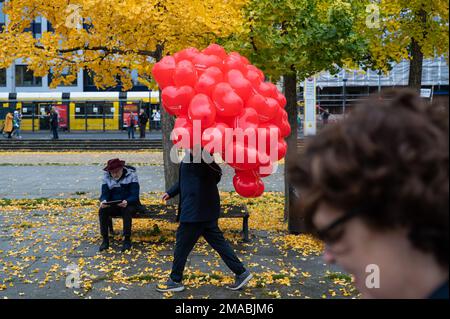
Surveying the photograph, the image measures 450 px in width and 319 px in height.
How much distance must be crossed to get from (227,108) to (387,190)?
357 centimetres

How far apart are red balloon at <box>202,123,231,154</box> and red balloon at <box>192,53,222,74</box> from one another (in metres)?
0.69

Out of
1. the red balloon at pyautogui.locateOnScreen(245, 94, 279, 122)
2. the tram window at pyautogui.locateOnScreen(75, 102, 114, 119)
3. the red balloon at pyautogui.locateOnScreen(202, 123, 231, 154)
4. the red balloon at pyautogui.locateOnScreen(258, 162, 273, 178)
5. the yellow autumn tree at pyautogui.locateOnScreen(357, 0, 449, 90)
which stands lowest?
the red balloon at pyautogui.locateOnScreen(258, 162, 273, 178)

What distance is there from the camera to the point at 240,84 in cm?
479

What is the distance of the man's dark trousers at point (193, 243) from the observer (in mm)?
5227

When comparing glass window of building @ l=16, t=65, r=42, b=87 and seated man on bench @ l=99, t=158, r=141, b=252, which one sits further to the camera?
glass window of building @ l=16, t=65, r=42, b=87

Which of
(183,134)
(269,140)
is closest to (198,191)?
(183,134)

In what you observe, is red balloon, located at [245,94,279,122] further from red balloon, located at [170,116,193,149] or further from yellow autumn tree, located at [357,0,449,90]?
yellow autumn tree, located at [357,0,449,90]

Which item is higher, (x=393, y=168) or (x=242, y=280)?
(x=393, y=168)

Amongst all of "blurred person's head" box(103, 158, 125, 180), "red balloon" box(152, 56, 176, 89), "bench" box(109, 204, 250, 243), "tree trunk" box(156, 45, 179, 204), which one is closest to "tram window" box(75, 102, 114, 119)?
"tree trunk" box(156, 45, 179, 204)

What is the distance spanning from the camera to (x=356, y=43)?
729 cm

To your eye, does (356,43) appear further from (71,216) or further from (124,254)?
(71,216)

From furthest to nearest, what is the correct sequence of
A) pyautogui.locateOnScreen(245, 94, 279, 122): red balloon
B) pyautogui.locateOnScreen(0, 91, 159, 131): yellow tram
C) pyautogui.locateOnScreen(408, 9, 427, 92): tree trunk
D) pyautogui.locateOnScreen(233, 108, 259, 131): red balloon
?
pyautogui.locateOnScreen(0, 91, 159, 131): yellow tram, pyautogui.locateOnScreen(408, 9, 427, 92): tree trunk, pyautogui.locateOnScreen(245, 94, 279, 122): red balloon, pyautogui.locateOnScreen(233, 108, 259, 131): red balloon

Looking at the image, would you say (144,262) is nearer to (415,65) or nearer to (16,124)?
(415,65)

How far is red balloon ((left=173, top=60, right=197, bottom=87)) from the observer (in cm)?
489
